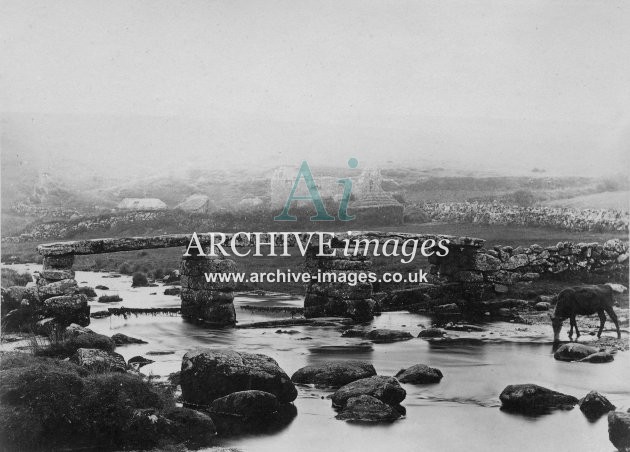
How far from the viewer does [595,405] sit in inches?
331

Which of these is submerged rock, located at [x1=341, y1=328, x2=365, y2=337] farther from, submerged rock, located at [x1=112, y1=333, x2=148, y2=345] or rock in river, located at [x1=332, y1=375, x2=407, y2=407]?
rock in river, located at [x1=332, y1=375, x2=407, y2=407]

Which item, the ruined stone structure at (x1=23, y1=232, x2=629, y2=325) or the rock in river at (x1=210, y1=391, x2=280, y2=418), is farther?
the ruined stone structure at (x1=23, y1=232, x2=629, y2=325)

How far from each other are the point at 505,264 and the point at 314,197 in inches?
247

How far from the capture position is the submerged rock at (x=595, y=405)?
8375 millimetres

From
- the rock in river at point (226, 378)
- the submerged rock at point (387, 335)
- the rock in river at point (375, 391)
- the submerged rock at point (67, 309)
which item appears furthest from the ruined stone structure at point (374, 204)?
the rock in river at point (226, 378)

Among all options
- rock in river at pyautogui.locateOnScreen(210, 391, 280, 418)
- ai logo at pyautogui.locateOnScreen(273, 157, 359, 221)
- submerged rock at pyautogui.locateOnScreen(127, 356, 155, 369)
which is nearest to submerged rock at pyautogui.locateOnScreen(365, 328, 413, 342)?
ai logo at pyautogui.locateOnScreen(273, 157, 359, 221)

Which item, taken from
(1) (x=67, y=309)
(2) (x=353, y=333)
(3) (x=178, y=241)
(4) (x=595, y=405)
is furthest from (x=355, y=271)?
(4) (x=595, y=405)

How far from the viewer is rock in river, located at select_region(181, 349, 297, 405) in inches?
339

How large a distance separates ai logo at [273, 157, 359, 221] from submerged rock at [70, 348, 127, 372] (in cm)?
504

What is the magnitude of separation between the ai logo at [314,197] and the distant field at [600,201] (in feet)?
16.3

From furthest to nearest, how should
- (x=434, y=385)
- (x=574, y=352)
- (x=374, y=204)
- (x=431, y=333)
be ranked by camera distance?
1. (x=374, y=204)
2. (x=431, y=333)
3. (x=574, y=352)
4. (x=434, y=385)

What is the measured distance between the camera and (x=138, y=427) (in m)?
7.59

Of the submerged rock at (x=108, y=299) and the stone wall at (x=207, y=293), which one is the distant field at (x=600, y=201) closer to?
the stone wall at (x=207, y=293)

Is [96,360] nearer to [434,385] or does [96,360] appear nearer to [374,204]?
[434,385]
